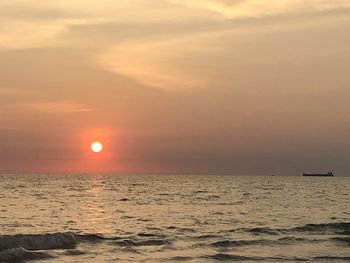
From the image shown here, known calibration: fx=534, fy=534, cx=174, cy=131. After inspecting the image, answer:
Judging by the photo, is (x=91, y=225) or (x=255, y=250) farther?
(x=91, y=225)

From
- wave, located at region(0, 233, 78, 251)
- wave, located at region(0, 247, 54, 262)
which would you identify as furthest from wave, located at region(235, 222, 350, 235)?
wave, located at region(0, 247, 54, 262)

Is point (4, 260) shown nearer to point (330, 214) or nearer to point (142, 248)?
point (142, 248)

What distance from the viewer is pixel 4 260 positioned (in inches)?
1029

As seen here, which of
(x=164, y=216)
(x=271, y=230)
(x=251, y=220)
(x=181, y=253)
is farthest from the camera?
(x=164, y=216)

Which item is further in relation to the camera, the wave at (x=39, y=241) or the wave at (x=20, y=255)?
the wave at (x=39, y=241)

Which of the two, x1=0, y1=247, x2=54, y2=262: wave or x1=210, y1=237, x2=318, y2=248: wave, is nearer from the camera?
x1=0, y1=247, x2=54, y2=262: wave

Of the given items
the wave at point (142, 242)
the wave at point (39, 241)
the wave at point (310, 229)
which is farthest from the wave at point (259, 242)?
the wave at point (39, 241)

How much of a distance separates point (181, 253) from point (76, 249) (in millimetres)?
6032

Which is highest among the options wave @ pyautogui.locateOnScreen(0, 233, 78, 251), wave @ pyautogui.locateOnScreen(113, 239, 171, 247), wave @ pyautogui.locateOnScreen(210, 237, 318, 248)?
wave @ pyautogui.locateOnScreen(0, 233, 78, 251)

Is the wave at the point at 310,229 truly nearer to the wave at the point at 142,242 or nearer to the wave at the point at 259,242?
the wave at the point at 259,242

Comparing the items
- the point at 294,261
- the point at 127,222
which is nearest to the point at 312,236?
the point at 294,261

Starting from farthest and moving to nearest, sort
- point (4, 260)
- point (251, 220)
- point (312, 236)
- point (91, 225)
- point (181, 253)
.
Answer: point (251, 220) → point (91, 225) → point (312, 236) → point (181, 253) → point (4, 260)

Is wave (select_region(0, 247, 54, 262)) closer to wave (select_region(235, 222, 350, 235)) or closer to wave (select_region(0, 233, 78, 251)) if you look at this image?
wave (select_region(0, 233, 78, 251))

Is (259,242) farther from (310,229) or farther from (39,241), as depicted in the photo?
(39,241)
